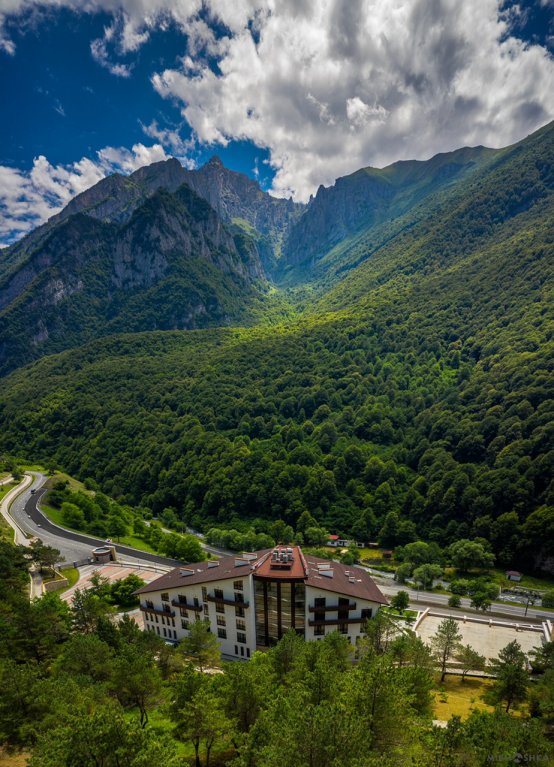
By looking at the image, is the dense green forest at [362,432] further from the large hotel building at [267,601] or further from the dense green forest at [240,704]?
the dense green forest at [240,704]

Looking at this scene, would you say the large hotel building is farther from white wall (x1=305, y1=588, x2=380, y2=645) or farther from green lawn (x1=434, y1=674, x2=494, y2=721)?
green lawn (x1=434, y1=674, x2=494, y2=721)

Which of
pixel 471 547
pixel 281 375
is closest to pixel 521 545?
pixel 471 547

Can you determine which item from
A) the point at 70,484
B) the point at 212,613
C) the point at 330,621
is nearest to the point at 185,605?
the point at 212,613

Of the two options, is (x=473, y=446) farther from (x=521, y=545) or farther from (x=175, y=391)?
(x=175, y=391)

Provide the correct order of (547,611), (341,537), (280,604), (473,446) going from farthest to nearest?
(473,446) < (341,537) < (547,611) < (280,604)

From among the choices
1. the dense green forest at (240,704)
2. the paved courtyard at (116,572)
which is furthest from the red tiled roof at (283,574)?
the paved courtyard at (116,572)

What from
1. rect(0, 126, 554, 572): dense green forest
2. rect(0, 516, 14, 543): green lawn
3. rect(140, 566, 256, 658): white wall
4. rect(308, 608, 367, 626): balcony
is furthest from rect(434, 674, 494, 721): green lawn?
rect(0, 516, 14, 543): green lawn

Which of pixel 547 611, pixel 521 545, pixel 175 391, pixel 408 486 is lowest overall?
pixel 547 611
